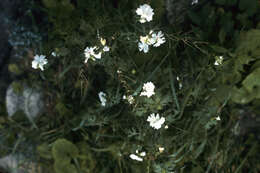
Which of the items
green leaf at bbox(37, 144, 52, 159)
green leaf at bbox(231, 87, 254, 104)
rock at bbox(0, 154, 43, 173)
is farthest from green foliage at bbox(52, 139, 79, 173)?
green leaf at bbox(231, 87, 254, 104)

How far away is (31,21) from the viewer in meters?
1.78

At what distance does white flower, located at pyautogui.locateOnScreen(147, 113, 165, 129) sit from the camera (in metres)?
1.23

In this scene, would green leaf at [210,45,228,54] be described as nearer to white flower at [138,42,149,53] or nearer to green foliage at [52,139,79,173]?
white flower at [138,42,149,53]

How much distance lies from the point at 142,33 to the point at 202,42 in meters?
0.30

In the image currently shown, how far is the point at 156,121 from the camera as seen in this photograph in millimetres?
1246

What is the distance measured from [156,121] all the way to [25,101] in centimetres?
99

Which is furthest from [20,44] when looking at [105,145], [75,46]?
[105,145]

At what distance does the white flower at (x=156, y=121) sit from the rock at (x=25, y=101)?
34.5 inches

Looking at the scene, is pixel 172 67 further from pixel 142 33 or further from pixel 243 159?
pixel 243 159

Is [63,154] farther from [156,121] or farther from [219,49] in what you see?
[219,49]

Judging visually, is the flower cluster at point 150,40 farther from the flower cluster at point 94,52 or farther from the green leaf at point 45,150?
the green leaf at point 45,150

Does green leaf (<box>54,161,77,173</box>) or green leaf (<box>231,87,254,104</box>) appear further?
green leaf (<box>54,161,77,173</box>)

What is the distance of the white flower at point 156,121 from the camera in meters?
1.23

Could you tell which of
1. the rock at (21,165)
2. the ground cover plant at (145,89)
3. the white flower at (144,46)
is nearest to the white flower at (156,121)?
the ground cover plant at (145,89)
